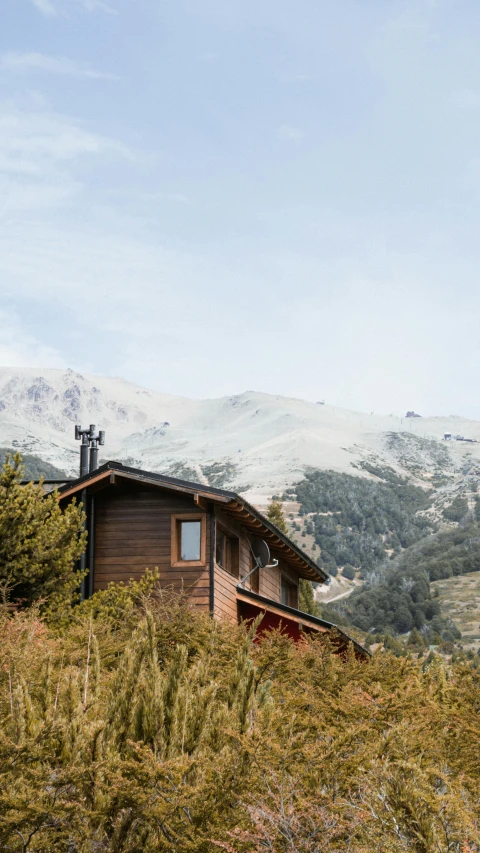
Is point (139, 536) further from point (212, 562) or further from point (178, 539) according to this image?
point (212, 562)

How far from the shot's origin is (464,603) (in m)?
103

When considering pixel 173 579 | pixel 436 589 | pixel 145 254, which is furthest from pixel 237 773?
pixel 436 589

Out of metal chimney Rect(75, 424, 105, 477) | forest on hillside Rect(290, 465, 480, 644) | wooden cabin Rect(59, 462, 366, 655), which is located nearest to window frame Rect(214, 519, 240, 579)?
wooden cabin Rect(59, 462, 366, 655)

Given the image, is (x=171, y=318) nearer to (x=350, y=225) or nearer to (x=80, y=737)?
(x=350, y=225)

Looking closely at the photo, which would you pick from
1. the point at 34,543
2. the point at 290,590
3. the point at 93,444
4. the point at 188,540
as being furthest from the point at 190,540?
the point at 290,590

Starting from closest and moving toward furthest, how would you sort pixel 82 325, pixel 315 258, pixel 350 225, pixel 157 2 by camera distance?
pixel 157 2
pixel 350 225
pixel 315 258
pixel 82 325

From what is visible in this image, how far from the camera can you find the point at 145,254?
38625mm

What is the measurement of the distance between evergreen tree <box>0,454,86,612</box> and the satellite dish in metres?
7.09

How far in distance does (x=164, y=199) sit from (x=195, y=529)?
15103 millimetres

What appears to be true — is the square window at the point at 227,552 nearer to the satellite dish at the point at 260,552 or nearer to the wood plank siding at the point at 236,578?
the wood plank siding at the point at 236,578

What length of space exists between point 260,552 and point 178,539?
4586 mm

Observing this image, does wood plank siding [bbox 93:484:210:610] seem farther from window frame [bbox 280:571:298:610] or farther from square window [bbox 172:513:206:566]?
window frame [bbox 280:571:298:610]

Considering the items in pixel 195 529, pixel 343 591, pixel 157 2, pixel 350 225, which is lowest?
pixel 343 591

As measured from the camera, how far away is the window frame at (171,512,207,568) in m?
20.3
